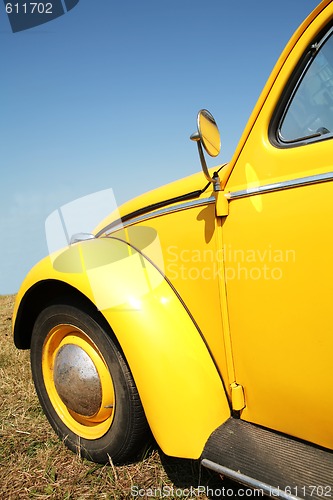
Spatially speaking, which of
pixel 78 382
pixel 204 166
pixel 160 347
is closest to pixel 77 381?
pixel 78 382

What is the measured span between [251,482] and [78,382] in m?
1.00

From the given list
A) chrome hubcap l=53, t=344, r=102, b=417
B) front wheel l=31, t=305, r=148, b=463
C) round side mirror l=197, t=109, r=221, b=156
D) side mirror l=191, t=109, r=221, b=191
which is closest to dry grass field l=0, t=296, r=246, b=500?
front wheel l=31, t=305, r=148, b=463

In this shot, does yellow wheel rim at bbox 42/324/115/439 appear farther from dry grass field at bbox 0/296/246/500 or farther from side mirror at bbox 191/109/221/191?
side mirror at bbox 191/109/221/191

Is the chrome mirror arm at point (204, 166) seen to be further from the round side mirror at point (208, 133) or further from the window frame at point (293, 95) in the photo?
the window frame at point (293, 95)

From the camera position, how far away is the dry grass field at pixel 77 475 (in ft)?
5.78

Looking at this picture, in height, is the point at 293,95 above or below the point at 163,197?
above

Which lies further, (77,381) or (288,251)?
(77,381)

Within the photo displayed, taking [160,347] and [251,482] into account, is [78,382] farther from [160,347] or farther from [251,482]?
[251,482]

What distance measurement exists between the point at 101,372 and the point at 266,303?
944 millimetres

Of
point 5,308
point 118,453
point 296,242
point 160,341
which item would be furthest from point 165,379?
point 5,308

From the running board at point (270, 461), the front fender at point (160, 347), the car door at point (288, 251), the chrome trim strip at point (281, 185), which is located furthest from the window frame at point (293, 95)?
the running board at point (270, 461)

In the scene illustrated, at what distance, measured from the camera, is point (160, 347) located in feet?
5.31

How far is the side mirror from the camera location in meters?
1.50

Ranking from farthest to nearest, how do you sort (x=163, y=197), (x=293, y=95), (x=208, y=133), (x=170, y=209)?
(x=163, y=197) < (x=170, y=209) < (x=208, y=133) < (x=293, y=95)
